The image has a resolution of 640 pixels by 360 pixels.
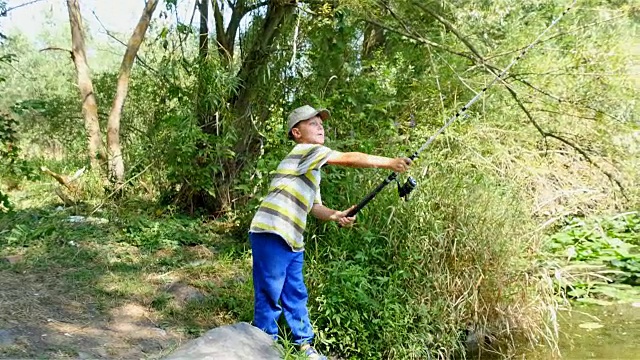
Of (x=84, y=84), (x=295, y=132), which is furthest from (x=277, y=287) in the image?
(x=84, y=84)

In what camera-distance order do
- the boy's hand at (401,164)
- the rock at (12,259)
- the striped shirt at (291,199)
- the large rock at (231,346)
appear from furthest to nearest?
the rock at (12,259) < the striped shirt at (291,199) < the boy's hand at (401,164) < the large rock at (231,346)

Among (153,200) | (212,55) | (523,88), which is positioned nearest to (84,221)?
(153,200)

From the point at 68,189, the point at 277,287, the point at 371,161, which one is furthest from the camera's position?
the point at 68,189

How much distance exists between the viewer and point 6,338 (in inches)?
137

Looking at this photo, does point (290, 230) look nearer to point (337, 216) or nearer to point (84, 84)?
point (337, 216)

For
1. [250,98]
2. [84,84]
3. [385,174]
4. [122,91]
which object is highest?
[84,84]

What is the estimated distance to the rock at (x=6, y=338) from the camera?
340 centimetres

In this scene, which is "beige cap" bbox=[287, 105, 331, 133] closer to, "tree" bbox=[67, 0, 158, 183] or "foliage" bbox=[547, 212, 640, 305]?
"foliage" bbox=[547, 212, 640, 305]

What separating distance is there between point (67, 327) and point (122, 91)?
483 centimetres

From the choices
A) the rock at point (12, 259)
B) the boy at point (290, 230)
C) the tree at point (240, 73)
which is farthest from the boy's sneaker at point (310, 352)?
the tree at point (240, 73)

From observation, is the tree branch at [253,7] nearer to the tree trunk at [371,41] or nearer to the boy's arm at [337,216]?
the tree trunk at [371,41]

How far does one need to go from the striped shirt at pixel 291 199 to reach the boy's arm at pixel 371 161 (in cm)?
13

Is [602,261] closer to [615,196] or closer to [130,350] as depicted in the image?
[615,196]

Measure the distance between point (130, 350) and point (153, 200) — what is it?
11.4ft
